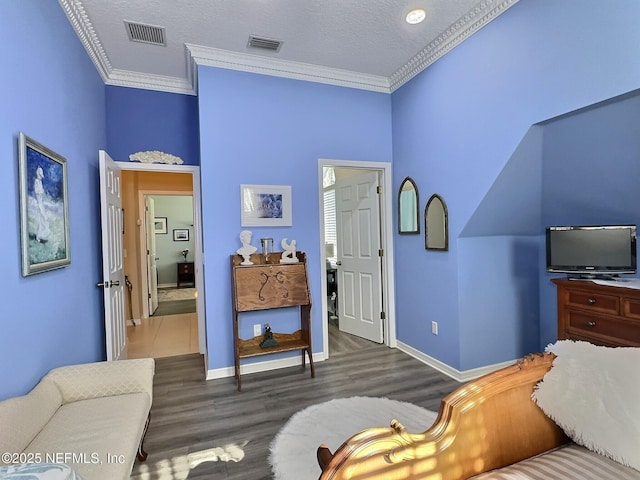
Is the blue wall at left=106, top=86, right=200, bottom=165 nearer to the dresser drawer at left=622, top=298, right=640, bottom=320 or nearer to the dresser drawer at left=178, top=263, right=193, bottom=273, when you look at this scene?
the dresser drawer at left=622, top=298, right=640, bottom=320

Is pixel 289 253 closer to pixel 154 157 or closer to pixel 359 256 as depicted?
pixel 359 256

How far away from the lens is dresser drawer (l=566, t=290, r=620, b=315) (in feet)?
7.11

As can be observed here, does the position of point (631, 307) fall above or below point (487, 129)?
below

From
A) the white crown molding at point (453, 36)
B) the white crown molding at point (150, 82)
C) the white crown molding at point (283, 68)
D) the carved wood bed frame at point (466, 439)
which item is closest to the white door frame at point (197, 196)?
the white crown molding at point (150, 82)

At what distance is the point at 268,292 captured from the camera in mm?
3109

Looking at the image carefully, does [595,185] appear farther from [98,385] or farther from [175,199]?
[175,199]

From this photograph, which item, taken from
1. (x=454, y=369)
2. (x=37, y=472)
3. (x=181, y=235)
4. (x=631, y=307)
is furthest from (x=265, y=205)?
Answer: (x=181, y=235)

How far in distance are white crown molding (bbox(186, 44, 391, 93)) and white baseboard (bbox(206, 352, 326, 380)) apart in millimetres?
2883

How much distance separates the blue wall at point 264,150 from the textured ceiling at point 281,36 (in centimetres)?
19

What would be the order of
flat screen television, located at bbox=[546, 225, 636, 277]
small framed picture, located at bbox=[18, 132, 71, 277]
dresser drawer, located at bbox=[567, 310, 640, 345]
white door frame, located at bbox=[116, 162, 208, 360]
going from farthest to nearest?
white door frame, located at bbox=[116, 162, 208, 360]
flat screen television, located at bbox=[546, 225, 636, 277]
dresser drawer, located at bbox=[567, 310, 640, 345]
small framed picture, located at bbox=[18, 132, 71, 277]

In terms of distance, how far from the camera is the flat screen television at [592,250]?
2303 millimetres

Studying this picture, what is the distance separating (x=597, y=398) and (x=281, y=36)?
124 inches

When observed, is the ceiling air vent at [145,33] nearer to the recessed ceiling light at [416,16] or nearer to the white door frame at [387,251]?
the recessed ceiling light at [416,16]

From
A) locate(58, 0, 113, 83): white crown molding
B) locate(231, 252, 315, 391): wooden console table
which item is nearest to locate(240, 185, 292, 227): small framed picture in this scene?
locate(231, 252, 315, 391): wooden console table
